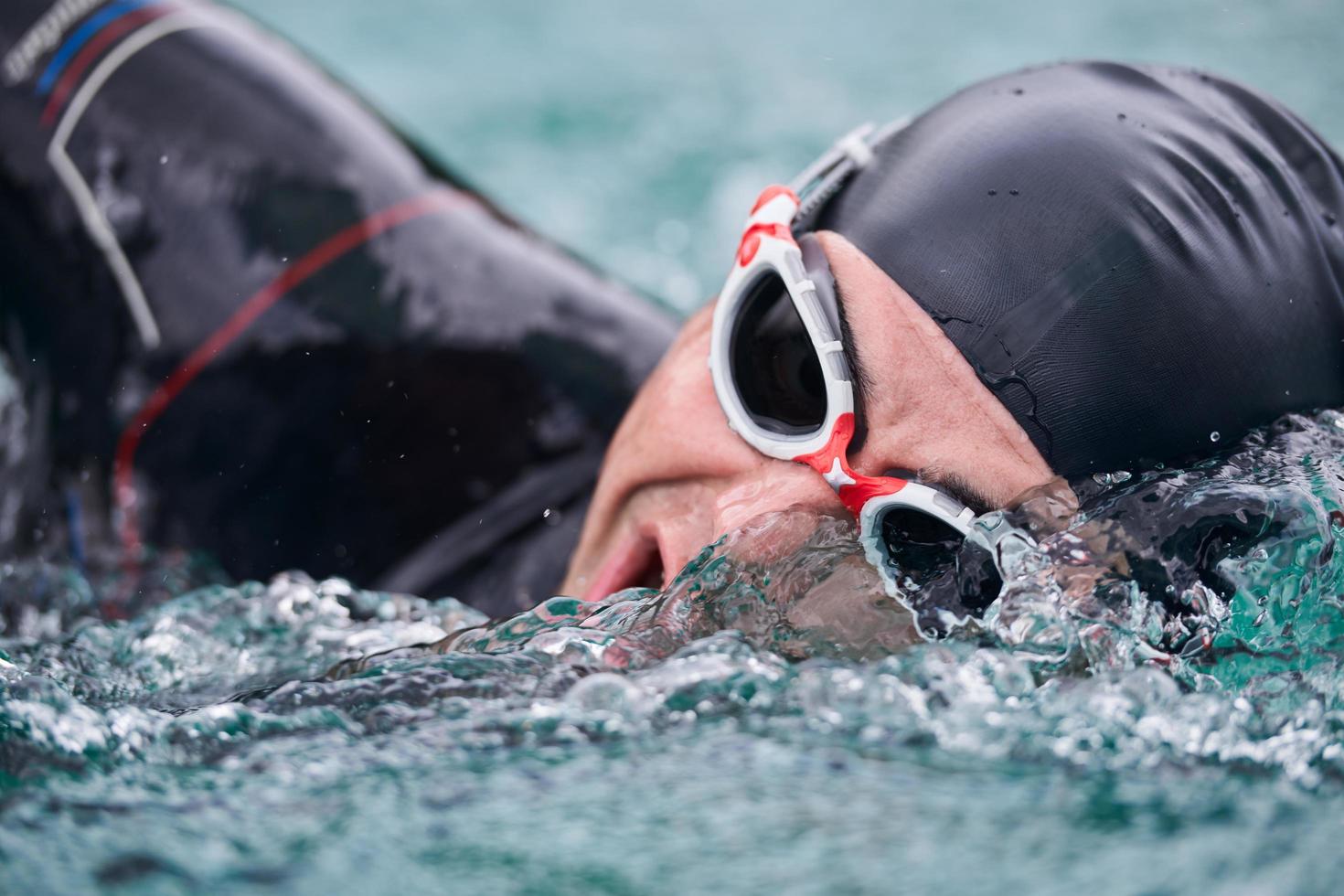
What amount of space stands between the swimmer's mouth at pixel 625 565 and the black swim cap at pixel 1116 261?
482 millimetres

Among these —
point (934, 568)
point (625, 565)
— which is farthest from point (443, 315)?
point (934, 568)

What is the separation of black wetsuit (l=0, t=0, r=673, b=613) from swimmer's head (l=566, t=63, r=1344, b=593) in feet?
2.42

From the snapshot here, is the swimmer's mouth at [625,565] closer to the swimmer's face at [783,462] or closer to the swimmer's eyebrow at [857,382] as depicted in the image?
the swimmer's face at [783,462]

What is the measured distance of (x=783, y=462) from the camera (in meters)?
1.52

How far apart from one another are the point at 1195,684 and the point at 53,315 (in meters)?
1.95

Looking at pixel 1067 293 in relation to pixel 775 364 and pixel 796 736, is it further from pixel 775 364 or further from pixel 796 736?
pixel 796 736

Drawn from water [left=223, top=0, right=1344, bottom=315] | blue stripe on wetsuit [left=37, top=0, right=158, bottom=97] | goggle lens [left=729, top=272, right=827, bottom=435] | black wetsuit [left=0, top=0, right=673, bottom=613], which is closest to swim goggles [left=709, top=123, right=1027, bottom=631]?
goggle lens [left=729, top=272, right=827, bottom=435]

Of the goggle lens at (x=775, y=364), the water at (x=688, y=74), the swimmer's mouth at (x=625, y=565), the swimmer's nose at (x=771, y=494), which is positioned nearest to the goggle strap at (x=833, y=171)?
the goggle lens at (x=775, y=364)

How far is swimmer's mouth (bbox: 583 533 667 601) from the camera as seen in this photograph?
68.6 inches

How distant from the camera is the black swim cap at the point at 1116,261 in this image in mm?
1391

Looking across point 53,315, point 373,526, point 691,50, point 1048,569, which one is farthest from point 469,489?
point 691,50

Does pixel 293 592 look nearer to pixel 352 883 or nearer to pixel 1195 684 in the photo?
pixel 352 883

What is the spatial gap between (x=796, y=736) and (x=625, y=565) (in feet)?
1.90

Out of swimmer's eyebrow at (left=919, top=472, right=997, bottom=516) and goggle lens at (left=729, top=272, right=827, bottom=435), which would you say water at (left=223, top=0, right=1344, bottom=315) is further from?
swimmer's eyebrow at (left=919, top=472, right=997, bottom=516)
